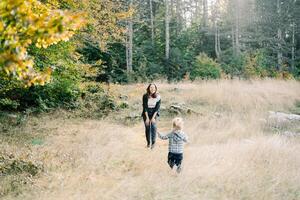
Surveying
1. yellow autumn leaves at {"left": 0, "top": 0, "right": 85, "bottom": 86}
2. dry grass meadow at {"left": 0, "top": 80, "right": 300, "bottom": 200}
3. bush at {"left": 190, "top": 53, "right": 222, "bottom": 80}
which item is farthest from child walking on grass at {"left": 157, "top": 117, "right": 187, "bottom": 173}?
bush at {"left": 190, "top": 53, "right": 222, "bottom": 80}

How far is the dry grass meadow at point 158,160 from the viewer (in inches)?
285

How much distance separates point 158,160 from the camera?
922 centimetres

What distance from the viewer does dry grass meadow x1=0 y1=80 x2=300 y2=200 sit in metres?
7.25

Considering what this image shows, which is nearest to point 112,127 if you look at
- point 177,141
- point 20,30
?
point 177,141

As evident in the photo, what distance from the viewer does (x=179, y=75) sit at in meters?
34.1

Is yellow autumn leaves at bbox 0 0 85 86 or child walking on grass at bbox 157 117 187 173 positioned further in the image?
child walking on grass at bbox 157 117 187 173

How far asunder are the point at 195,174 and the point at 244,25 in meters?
35.2

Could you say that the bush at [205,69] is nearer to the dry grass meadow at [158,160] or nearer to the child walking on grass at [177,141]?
the dry grass meadow at [158,160]

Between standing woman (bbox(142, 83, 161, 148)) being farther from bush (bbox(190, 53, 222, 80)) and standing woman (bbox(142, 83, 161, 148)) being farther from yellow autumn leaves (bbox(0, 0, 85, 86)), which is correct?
bush (bbox(190, 53, 222, 80))

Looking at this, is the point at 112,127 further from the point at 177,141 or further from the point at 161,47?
the point at 161,47

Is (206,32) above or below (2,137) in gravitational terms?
above

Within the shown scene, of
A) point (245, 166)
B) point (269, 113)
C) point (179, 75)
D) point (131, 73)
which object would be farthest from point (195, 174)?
point (179, 75)

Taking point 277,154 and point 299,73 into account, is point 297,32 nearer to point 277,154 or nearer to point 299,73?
point 299,73

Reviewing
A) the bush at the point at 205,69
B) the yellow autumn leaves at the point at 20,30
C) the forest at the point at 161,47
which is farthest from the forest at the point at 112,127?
the bush at the point at 205,69
